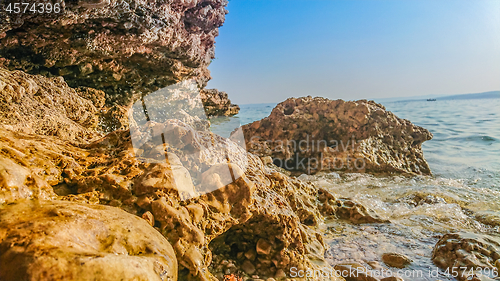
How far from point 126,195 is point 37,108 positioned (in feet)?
9.77

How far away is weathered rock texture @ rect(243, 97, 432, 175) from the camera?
24.3 ft

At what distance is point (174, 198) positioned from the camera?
1.90 m

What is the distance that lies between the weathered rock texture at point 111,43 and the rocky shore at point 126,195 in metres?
0.04

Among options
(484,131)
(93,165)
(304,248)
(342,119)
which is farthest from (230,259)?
(484,131)

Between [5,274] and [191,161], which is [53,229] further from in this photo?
[191,161]

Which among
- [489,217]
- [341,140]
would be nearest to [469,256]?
[489,217]

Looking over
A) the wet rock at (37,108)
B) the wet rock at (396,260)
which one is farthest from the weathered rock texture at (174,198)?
the wet rock at (37,108)

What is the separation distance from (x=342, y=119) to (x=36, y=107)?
741cm

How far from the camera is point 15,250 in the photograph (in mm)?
956

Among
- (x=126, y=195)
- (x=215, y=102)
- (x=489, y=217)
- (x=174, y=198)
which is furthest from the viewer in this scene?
(x=215, y=102)

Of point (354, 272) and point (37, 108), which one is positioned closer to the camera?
point (354, 272)

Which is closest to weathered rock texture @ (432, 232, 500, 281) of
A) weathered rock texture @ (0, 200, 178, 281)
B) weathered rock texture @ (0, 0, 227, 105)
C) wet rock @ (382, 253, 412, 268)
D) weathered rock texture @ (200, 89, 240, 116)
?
wet rock @ (382, 253, 412, 268)

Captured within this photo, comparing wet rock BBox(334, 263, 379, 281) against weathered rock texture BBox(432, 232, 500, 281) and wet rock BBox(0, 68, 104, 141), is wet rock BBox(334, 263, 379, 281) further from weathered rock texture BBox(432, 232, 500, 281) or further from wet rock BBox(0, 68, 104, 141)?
wet rock BBox(0, 68, 104, 141)

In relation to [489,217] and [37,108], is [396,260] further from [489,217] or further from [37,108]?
[37,108]
